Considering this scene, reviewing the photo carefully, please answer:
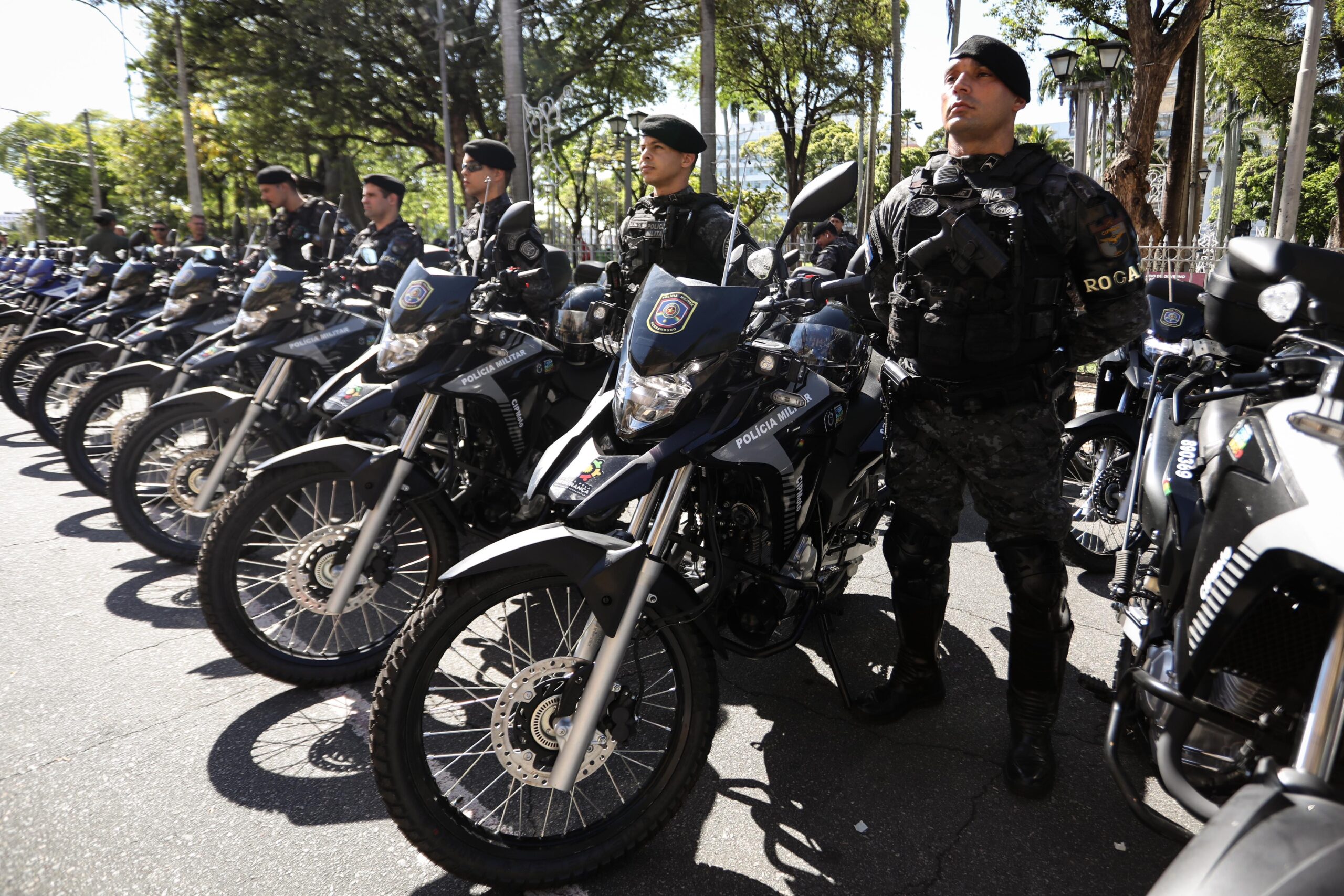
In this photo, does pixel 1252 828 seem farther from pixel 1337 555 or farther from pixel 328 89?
pixel 328 89

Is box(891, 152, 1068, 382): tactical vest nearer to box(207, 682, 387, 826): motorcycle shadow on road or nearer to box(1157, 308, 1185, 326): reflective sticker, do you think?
box(1157, 308, 1185, 326): reflective sticker

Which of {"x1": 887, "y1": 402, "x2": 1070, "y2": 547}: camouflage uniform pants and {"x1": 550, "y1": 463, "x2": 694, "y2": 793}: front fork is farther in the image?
{"x1": 887, "y1": 402, "x2": 1070, "y2": 547}: camouflage uniform pants

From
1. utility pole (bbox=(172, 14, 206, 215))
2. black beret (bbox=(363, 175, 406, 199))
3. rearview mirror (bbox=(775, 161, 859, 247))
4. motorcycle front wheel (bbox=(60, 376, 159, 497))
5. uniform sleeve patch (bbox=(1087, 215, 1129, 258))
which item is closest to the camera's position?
rearview mirror (bbox=(775, 161, 859, 247))

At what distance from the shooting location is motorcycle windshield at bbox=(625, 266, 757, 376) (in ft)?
6.53

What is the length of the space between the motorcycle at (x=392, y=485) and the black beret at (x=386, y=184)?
209cm

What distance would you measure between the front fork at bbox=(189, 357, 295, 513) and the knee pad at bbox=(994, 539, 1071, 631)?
9.90ft

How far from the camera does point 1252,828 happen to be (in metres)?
1.07

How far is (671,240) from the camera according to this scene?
347cm

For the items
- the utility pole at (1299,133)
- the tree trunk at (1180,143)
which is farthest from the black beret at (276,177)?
the tree trunk at (1180,143)

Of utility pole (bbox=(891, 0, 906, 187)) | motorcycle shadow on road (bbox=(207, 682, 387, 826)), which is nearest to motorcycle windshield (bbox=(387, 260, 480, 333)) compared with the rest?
motorcycle shadow on road (bbox=(207, 682, 387, 826))

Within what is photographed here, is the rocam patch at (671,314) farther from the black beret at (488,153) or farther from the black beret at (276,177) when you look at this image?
the black beret at (276,177)

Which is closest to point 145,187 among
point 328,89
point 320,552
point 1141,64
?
point 328,89

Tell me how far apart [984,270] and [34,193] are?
154 ft

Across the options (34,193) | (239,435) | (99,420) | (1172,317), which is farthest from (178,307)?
(34,193)
